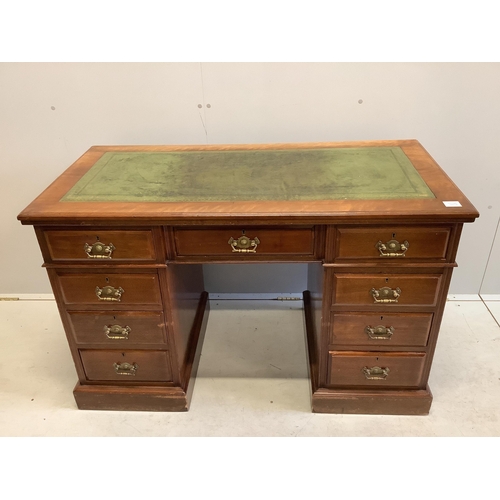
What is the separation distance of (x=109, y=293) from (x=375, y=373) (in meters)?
0.96

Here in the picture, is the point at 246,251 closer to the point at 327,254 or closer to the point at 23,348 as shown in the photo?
the point at 327,254

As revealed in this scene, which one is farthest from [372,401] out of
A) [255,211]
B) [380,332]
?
[255,211]

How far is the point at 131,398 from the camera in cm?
167

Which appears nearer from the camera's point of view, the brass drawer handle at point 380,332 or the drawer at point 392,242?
the drawer at point 392,242

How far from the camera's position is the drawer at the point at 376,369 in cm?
156

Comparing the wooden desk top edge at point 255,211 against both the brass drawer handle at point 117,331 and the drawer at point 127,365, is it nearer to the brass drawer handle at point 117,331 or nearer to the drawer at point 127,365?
the brass drawer handle at point 117,331

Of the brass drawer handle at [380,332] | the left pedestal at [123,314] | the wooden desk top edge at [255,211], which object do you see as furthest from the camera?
the brass drawer handle at [380,332]

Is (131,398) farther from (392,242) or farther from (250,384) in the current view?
(392,242)

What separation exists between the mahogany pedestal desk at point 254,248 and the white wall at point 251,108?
179mm

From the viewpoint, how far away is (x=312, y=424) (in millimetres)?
1625

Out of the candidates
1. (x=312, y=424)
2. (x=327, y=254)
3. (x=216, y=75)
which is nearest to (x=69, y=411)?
(x=312, y=424)

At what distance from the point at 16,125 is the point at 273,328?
1.45 metres

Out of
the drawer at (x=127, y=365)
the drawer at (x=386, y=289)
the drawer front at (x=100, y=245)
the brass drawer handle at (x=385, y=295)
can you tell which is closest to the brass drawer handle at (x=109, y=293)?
the drawer front at (x=100, y=245)

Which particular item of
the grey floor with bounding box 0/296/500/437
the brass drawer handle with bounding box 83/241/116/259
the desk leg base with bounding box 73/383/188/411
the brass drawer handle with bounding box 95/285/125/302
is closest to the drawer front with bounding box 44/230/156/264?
the brass drawer handle with bounding box 83/241/116/259
